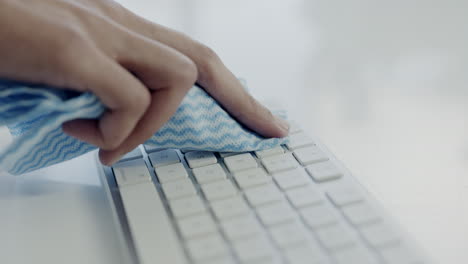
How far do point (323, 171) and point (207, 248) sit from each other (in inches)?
5.7

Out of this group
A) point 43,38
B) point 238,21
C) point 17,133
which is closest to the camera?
point 43,38

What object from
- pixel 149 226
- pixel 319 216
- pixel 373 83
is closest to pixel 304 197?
pixel 319 216

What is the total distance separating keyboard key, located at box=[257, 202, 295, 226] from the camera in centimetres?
46

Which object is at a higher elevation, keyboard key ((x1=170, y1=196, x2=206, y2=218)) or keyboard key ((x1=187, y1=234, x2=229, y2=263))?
keyboard key ((x1=187, y1=234, x2=229, y2=263))

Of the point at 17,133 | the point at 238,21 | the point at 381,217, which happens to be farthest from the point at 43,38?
the point at 238,21

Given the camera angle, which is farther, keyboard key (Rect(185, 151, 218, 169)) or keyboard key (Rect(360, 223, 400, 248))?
Result: keyboard key (Rect(185, 151, 218, 169))

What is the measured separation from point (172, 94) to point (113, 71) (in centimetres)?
6

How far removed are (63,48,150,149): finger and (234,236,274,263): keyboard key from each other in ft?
0.44

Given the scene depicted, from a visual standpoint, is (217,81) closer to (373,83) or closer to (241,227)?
(241,227)

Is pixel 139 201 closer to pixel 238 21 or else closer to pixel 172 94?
pixel 172 94

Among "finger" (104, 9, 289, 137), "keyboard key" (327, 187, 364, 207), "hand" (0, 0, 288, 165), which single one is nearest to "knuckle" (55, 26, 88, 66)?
"hand" (0, 0, 288, 165)

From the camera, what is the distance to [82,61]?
44 centimetres

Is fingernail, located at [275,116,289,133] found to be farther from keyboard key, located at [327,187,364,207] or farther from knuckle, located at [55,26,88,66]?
knuckle, located at [55,26,88,66]

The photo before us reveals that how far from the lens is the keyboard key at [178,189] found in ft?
1.65
